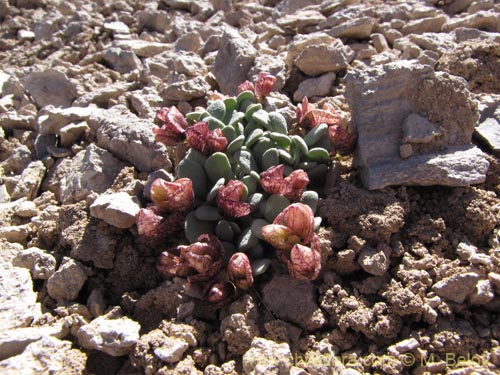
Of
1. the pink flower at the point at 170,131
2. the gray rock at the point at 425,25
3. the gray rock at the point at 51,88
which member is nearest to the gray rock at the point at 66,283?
the pink flower at the point at 170,131

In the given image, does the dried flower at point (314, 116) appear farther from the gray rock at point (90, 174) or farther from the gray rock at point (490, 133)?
the gray rock at point (90, 174)

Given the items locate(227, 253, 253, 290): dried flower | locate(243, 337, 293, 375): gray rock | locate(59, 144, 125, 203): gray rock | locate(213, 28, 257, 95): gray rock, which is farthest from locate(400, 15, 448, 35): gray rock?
locate(243, 337, 293, 375): gray rock

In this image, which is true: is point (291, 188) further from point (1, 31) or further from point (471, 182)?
point (1, 31)

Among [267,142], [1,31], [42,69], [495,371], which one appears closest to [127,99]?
[42,69]

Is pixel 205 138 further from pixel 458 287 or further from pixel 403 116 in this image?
pixel 458 287

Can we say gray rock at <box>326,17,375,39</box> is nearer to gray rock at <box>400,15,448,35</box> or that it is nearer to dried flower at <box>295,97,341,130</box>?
gray rock at <box>400,15,448,35</box>

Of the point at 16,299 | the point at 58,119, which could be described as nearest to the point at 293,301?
the point at 16,299
